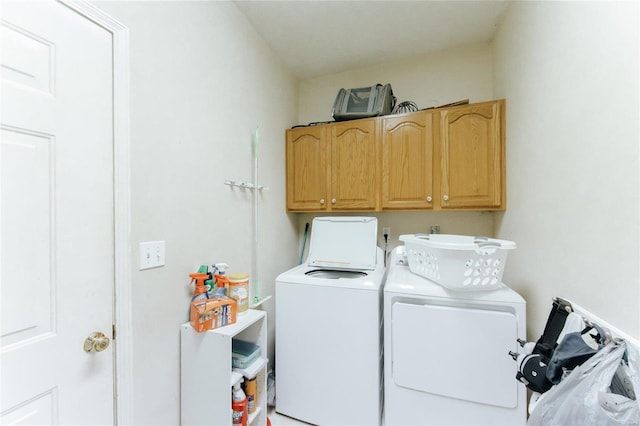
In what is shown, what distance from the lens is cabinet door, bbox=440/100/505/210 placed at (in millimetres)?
1743

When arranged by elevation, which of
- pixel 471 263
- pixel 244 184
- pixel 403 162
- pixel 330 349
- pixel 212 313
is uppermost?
pixel 403 162

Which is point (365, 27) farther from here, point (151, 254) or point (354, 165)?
point (151, 254)

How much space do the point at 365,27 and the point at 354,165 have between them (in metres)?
1.04

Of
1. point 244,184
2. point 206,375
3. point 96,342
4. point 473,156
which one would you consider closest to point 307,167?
point 244,184

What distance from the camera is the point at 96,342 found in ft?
2.95

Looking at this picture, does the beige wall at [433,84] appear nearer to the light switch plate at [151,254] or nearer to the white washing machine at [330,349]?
the white washing machine at [330,349]

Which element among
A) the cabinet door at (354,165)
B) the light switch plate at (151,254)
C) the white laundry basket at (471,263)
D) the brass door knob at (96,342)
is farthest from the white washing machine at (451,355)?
the brass door knob at (96,342)

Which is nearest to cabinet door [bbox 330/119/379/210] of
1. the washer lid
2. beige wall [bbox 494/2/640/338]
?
the washer lid

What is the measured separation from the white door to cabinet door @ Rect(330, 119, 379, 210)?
5.04 ft

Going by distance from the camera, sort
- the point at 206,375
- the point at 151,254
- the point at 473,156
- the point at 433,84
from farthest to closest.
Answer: the point at 433,84 < the point at 473,156 < the point at 206,375 < the point at 151,254

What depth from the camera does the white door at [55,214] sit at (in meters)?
0.72

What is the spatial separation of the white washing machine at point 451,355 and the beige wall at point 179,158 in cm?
111

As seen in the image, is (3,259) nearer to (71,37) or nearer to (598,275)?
(71,37)

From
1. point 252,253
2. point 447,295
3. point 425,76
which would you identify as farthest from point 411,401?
point 425,76
